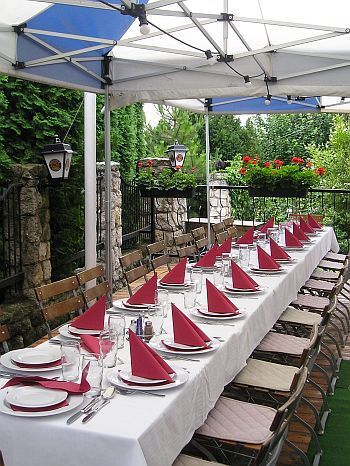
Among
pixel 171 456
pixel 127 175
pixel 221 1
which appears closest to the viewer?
pixel 171 456

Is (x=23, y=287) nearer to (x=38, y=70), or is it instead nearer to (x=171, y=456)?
(x=38, y=70)

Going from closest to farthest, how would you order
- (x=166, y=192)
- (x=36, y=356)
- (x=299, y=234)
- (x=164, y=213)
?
(x=36, y=356) < (x=299, y=234) < (x=166, y=192) < (x=164, y=213)

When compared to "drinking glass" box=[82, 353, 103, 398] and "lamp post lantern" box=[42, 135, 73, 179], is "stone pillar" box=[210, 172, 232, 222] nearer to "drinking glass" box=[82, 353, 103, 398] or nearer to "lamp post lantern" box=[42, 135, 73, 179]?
"lamp post lantern" box=[42, 135, 73, 179]

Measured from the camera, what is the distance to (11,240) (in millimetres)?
5871

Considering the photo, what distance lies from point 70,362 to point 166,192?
22.3 ft

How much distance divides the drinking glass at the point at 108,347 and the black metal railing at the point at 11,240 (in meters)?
3.08

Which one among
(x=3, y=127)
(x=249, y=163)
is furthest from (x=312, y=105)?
(x=3, y=127)

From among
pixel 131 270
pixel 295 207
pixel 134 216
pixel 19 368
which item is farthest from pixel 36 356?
pixel 295 207

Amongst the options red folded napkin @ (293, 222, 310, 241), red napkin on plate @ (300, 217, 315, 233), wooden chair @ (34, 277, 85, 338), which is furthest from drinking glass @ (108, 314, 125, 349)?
red napkin on plate @ (300, 217, 315, 233)

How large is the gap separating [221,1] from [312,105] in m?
3.61

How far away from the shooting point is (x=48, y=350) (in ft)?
9.54

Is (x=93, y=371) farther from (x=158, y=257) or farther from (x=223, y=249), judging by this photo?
(x=158, y=257)

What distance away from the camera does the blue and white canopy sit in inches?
203

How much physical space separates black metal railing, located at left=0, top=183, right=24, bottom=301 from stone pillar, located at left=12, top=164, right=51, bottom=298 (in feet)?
0.14
